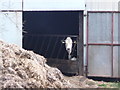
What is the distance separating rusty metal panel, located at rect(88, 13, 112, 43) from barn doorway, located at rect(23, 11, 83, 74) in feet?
3.40

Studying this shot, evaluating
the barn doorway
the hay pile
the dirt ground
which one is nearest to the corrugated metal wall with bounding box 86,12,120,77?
the barn doorway

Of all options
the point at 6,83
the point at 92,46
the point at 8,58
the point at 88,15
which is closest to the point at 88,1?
the point at 88,15

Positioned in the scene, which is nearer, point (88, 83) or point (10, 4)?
point (88, 83)

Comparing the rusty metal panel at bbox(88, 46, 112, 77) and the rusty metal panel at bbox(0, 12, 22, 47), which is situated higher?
the rusty metal panel at bbox(0, 12, 22, 47)

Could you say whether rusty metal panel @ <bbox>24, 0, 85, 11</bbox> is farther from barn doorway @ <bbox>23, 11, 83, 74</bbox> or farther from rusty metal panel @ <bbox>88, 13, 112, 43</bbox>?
barn doorway @ <bbox>23, 11, 83, 74</bbox>

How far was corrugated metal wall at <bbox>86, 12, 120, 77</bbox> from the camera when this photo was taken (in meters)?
11.5

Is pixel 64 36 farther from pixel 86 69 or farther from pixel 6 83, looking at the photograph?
pixel 6 83

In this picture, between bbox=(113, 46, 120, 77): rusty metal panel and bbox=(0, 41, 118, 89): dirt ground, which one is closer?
bbox=(0, 41, 118, 89): dirt ground

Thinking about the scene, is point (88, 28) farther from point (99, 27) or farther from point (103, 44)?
point (103, 44)

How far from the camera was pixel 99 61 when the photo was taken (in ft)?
38.0

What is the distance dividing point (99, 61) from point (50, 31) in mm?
2892

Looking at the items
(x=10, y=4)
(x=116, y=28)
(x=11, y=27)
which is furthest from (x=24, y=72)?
(x=116, y=28)

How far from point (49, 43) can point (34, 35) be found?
0.68 meters

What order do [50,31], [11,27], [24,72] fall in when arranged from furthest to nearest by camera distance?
1. [50,31]
2. [11,27]
3. [24,72]
